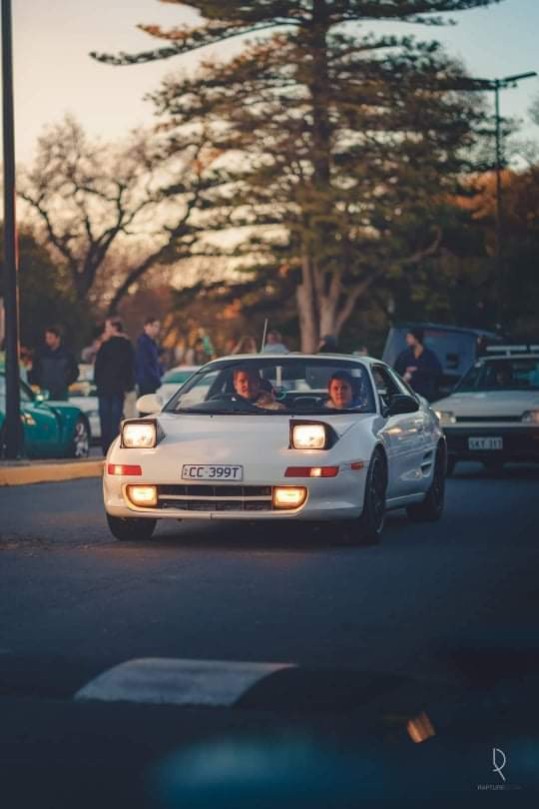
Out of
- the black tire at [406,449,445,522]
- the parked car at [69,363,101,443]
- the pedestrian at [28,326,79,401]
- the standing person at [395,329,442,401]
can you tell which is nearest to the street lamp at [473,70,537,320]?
the parked car at [69,363,101,443]

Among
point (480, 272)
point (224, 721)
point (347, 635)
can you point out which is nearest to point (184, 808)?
point (224, 721)

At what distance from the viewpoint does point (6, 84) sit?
23.3 metres

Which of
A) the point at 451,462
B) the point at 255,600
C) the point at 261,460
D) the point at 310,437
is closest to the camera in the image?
the point at 255,600

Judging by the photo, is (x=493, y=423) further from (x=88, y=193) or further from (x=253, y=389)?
(x=88, y=193)

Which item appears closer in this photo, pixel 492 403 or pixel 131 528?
pixel 131 528

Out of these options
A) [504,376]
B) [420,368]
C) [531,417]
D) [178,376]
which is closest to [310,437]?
[531,417]

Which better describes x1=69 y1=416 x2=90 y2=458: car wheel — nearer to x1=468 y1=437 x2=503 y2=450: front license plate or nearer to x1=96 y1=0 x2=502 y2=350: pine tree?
x1=468 y1=437 x2=503 y2=450: front license plate

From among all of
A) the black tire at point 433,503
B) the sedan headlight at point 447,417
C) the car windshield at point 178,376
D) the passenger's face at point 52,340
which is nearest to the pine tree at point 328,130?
the car windshield at point 178,376

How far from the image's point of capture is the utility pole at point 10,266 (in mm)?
22641

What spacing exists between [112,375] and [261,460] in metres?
10.6

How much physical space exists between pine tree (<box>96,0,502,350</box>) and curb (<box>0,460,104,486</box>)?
30.0 m

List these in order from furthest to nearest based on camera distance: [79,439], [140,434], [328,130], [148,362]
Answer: [328,130]
[148,362]
[79,439]
[140,434]

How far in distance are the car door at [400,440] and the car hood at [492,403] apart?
255 inches

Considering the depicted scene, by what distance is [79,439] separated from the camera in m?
25.7
